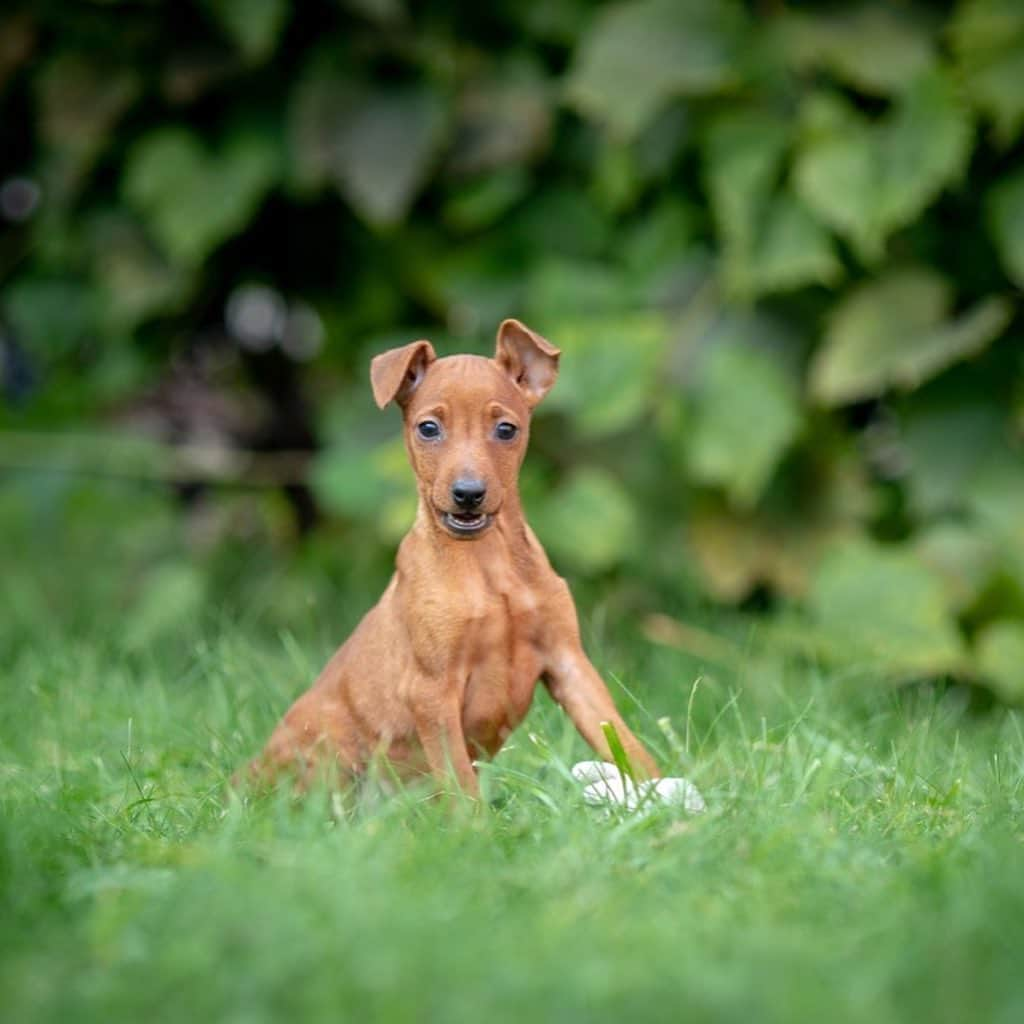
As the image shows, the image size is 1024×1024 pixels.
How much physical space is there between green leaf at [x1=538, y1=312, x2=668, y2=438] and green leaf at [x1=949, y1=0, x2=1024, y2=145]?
4.12ft

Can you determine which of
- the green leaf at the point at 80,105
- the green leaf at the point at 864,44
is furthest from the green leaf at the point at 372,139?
the green leaf at the point at 864,44

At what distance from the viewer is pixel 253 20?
18.8 feet

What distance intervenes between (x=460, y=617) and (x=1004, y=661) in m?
2.50

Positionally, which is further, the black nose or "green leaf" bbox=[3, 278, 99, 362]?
"green leaf" bbox=[3, 278, 99, 362]

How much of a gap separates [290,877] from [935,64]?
160 inches

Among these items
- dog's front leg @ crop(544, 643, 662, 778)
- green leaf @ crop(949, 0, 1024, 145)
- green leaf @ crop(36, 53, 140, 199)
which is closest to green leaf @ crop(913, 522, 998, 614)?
green leaf @ crop(949, 0, 1024, 145)

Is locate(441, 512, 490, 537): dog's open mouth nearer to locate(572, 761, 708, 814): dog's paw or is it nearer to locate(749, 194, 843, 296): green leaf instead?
locate(572, 761, 708, 814): dog's paw

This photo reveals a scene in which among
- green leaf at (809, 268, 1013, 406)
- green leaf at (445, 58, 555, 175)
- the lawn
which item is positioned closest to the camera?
the lawn

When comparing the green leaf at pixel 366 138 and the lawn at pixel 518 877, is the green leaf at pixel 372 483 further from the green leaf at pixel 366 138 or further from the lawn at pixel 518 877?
the lawn at pixel 518 877

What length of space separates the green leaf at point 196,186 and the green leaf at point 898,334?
2.14 meters

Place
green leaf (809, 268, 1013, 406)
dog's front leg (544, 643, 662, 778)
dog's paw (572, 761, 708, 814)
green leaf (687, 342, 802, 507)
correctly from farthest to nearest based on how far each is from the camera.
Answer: green leaf (687, 342, 802, 507) → green leaf (809, 268, 1013, 406) → dog's front leg (544, 643, 662, 778) → dog's paw (572, 761, 708, 814)

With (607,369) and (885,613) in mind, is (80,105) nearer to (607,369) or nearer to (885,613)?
(607,369)

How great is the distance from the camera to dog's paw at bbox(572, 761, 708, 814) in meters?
2.89

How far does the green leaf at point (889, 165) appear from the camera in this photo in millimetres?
5242
